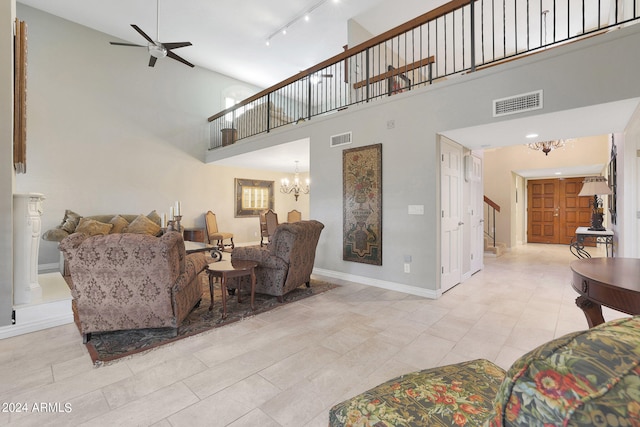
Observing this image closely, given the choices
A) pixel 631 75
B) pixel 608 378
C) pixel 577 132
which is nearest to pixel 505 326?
pixel 631 75

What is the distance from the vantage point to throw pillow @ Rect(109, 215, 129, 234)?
5.84 metres

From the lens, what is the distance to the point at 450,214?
13.4 ft

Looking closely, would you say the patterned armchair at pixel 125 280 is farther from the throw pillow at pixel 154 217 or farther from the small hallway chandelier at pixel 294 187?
the small hallway chandelier at pixel 294 187

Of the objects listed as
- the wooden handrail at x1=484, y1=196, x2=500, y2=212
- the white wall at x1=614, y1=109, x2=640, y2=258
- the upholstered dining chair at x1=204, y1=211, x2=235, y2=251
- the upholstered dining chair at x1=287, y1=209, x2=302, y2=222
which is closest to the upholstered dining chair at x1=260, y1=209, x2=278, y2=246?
the upholstered dining chair at x1=204, y1=211, x2=235, y2=251

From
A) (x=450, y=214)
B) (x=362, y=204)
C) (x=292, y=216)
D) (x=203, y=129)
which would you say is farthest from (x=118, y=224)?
(x=450, y=214)

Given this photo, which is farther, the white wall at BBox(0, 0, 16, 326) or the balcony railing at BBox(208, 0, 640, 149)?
the balcony railing at BBox(208, 0, 640, 149)

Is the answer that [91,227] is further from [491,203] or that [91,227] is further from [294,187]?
[491,203]

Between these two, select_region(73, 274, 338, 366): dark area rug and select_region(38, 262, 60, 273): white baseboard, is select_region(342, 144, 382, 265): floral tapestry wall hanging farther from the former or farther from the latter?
select_region(38, 262, 60, 273): white baseboard

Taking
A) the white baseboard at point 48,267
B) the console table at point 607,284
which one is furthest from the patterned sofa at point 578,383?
the white baseboard at point 48,267

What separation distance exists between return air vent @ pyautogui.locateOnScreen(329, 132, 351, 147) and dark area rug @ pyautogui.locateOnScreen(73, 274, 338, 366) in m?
2.36

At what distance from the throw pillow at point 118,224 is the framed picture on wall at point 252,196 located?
2985 millimetres

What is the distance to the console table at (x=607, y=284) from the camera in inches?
50.3

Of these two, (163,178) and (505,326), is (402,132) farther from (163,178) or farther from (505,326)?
(163,178)

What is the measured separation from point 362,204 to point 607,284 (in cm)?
312
